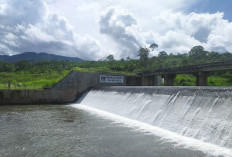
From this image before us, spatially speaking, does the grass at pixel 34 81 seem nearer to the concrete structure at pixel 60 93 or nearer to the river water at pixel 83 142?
the concrete structure at pixel 60 93

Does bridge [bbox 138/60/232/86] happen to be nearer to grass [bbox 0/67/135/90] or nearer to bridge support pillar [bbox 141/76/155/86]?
bridge support pillar [bbox 141/76/155/86]

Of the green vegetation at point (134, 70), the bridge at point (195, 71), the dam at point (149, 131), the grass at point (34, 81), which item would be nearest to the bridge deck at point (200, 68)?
the bridge at point (195, 71)

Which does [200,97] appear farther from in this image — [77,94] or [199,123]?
[77,94]

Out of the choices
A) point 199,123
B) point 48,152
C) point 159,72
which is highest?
point 159,72

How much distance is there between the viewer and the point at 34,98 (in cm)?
2298

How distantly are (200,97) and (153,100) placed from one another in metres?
3.63

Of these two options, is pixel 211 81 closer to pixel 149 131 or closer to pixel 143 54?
pixel 143 54

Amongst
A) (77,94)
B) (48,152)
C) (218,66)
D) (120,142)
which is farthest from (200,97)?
(77,94)

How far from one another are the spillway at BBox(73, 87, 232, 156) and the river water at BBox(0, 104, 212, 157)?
127 cm

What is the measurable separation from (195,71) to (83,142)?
17.7 meters

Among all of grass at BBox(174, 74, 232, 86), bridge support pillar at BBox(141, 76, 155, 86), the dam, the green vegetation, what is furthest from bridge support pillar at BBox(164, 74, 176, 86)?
grass at BBox(174, 74, 232, 86)

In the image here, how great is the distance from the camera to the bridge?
20469mm

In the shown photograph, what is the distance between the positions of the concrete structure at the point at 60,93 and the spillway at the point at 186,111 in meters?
9.00

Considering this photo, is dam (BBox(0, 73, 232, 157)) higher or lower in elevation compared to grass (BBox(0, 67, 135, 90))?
lower
